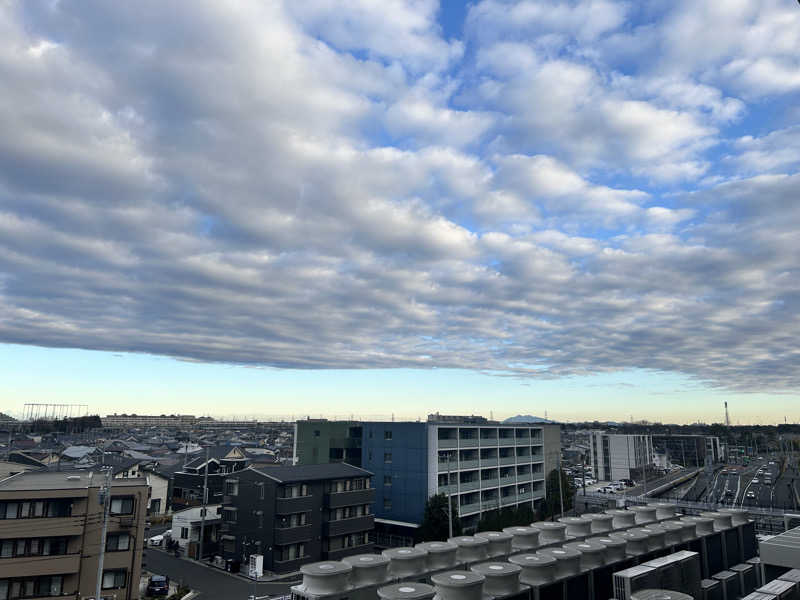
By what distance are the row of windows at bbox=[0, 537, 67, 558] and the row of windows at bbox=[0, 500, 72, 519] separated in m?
1.84

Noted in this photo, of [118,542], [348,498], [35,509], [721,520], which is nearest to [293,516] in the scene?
[348,498]

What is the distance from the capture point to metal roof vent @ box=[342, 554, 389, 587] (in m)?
28.5

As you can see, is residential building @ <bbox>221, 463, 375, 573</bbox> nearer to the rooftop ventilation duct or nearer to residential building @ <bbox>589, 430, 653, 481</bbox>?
the rooftop ventilation duct

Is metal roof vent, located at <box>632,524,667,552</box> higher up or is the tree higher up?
metal roof vent, located at <box>632,524,667,552</box>

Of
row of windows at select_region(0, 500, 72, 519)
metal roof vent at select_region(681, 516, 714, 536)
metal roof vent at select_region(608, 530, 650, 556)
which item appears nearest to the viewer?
metal roof vent at select_region(608, 530, 650, 556)

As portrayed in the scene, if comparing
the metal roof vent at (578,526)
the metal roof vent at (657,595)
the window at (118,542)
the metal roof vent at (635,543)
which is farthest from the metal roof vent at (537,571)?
the window at (118,542)

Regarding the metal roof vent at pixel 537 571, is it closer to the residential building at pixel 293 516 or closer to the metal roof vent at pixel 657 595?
the metal roof vent at pixel 657 595

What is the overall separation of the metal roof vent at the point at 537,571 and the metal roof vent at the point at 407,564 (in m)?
6.04

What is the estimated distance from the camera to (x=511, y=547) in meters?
35.9

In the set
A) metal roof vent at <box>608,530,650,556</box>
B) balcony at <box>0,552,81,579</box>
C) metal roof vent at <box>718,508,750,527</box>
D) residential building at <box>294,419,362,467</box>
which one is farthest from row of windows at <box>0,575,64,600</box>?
metal roof vent at <box>718,508,750,527</box>

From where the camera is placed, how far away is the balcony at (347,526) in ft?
189

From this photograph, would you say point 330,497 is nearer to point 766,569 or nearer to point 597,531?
point 597,531

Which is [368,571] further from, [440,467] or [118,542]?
[440,467]

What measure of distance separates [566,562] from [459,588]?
29.4 ft
